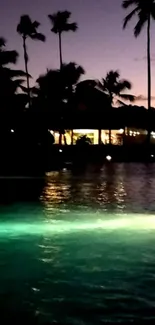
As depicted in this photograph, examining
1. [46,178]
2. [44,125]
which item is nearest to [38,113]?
[44,125]

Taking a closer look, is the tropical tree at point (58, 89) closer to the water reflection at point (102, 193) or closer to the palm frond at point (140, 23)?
the palm frond at point (140, 23)

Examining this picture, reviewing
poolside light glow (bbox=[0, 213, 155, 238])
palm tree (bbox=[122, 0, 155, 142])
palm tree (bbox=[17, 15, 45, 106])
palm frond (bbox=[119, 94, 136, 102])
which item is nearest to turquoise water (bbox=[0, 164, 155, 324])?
poolside light glow (bbox=[0, 213, 155, 238])

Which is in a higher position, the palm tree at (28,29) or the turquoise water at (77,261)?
the palm tree at (28,29)

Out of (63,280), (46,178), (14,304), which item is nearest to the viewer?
(14,304)

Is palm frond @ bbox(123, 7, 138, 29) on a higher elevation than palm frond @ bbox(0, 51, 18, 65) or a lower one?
higher

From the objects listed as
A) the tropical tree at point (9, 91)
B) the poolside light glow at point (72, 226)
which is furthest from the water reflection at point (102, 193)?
the tropical tree at point (9, 91)

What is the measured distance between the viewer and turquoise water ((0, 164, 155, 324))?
25.0 feet

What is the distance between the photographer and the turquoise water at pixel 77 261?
7.63 m

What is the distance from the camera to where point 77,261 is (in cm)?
1069

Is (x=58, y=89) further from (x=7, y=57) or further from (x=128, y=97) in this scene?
(x=128, y=97)

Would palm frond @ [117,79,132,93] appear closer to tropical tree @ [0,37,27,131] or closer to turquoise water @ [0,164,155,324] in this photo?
tropical tree @ [0,37,27,131]

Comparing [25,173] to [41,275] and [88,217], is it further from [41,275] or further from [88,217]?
[41,275]

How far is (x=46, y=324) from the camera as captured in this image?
7.03m

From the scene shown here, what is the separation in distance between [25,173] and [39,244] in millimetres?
24736
